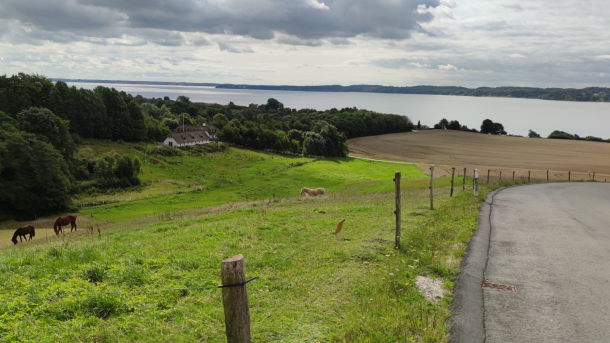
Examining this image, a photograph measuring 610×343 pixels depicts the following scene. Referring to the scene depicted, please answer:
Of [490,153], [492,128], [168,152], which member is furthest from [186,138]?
[492,128]

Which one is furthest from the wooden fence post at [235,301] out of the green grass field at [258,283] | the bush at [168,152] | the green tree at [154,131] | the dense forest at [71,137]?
the green tree at [154,131]

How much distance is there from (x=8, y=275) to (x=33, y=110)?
208 feet

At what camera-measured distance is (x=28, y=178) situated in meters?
43.2

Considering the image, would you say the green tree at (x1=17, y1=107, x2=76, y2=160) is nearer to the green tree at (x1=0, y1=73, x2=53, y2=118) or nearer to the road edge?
the green tree at (x1=0, y1=73, x2=53, y2=118)

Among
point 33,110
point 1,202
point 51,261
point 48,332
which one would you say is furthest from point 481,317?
point 33,110

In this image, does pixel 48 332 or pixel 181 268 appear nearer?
pixel 48 332

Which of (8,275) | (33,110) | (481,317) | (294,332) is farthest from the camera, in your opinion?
(33,110)

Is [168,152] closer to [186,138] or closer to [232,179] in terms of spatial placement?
[186,138]

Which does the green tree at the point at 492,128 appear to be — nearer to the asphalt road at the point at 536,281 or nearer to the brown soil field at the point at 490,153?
the brown soil field at the point at 490,153

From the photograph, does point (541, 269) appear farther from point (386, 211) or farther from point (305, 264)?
point (386, 211)

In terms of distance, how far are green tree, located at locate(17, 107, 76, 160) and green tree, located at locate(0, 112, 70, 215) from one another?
11263 millimetres

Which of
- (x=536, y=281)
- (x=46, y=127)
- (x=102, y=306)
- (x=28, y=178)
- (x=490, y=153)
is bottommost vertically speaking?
(x=490, y=153)

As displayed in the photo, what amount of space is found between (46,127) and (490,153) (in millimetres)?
97549

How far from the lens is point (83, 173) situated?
59562 mm
